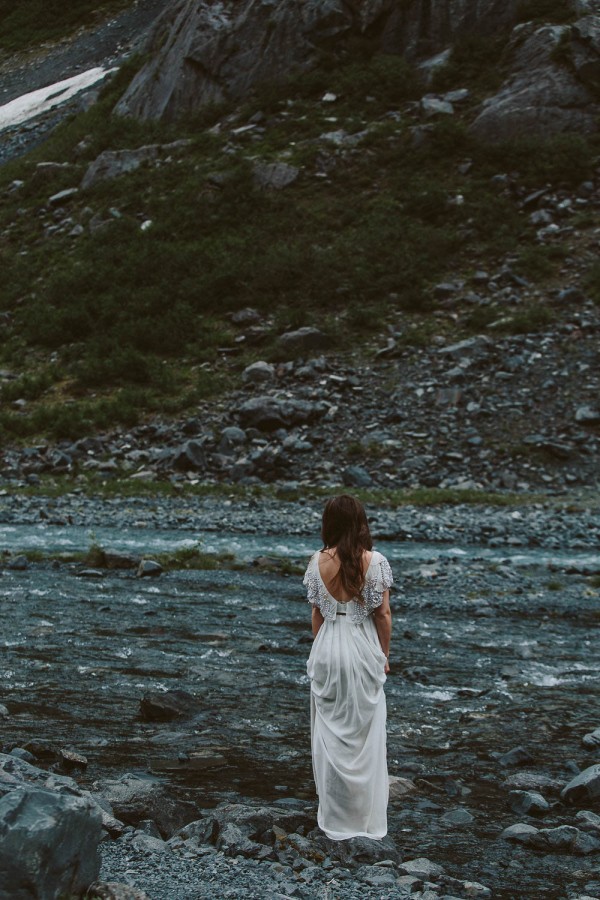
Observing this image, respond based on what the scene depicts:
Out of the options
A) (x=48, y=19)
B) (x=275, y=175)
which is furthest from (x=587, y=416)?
(x=48, y=19)

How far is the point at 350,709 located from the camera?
569 centimetres

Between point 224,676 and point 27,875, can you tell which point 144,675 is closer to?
point 224,676

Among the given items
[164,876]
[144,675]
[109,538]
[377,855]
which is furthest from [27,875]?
[109,538]

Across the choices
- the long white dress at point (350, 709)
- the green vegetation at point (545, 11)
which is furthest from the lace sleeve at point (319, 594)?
the green vegetation at point (545, 11)

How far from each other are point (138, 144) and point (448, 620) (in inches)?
1409

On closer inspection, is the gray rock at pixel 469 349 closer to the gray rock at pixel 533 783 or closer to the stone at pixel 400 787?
the gray rock at pixel 533 783

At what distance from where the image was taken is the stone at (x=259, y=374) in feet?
91.7

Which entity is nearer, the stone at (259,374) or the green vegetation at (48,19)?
the stone at (259,374)

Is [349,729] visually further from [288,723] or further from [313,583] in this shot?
[288,723]

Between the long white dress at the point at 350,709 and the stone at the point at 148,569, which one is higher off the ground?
the long white dress at the point at 350,709

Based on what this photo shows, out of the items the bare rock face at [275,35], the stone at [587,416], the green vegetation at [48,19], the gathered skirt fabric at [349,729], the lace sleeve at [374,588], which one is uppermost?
the green vegetation at [48,19]

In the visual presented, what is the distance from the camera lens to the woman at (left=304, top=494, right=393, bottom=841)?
5527mm

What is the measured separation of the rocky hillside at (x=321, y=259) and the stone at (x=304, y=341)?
0.23 ft

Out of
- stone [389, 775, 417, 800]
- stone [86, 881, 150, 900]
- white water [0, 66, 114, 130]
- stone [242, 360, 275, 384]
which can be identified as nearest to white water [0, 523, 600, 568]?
stone [242, 360, 275, 384]
